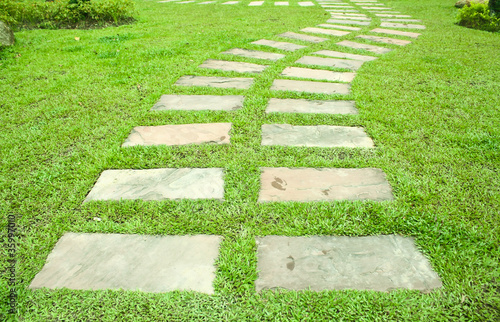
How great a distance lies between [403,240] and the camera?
157 centimetres

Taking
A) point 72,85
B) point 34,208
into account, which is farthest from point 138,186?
point 72,85

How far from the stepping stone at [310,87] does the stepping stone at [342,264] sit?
2.14m

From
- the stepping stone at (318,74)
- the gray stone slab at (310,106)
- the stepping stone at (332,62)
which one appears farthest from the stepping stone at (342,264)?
the stepping stone at (332,62)

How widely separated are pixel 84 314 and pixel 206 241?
2.00 ft

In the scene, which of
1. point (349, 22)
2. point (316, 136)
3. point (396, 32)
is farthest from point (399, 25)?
point (316, 136)

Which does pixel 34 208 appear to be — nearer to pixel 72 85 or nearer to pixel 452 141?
pixel 72 85

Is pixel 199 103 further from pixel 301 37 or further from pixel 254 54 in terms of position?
pixel 301 37

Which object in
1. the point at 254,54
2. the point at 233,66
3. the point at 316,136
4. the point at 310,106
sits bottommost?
the point at 316,136

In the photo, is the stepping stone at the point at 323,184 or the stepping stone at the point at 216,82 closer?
the stepping stone at the point at 323,184

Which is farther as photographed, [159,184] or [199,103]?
[199,103]

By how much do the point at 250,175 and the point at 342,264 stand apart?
0.84 metres

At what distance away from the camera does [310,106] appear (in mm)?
3006

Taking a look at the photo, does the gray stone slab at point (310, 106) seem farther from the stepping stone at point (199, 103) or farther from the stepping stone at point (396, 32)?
the stepping stone at point (396, 32)

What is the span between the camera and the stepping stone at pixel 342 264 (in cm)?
136
